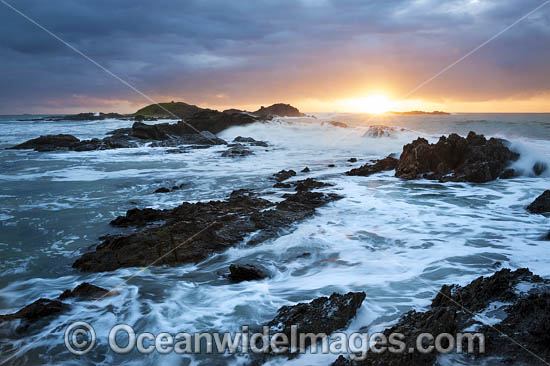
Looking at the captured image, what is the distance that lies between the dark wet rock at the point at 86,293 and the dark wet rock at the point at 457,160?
11489 mm

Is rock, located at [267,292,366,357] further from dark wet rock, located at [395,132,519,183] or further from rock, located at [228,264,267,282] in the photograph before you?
dark wet rock, located at [395,132,519,183]

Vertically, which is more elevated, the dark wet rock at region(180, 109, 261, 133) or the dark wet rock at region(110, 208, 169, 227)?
the dark wet rock at region(180, 109, 261, 133)

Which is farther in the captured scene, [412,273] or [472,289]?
[412,273]

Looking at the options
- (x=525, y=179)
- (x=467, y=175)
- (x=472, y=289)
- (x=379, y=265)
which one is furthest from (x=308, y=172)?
(x=472, y=289)

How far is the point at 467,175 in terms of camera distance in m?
12.4

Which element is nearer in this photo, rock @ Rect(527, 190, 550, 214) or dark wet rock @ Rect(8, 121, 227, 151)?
rock @ Rect(527, 190, 550, 214)

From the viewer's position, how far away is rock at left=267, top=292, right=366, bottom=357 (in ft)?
11.2

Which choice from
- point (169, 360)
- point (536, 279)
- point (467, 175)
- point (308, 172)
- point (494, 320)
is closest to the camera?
point (494, 320)

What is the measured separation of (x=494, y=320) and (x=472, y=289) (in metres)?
0.62

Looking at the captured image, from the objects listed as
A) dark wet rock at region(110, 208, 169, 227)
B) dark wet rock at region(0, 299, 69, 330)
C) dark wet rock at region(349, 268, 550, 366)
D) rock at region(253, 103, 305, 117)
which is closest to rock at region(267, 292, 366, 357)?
dark wet rock at region(349, 268, 550, 366)

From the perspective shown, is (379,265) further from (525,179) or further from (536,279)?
(525,179)

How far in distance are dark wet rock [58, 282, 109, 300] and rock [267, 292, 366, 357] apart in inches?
95.0

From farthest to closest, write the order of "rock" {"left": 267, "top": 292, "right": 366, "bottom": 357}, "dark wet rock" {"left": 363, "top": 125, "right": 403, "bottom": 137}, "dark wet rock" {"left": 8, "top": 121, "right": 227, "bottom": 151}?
"dark wet rock" {"left": 363, "top": 125, "right": 403, "bottom": 137}, "dark wet rock" {"left": 8, "top": 121, "right": 227, "bottom": 151}, "rock" {"left": 267, "top": 292, "right": 366, "bottom": 357}

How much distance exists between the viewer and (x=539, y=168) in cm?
1332
